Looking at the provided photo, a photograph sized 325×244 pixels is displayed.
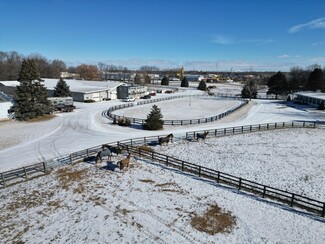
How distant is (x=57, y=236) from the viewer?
12.4 m

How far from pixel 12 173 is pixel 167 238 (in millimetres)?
13380

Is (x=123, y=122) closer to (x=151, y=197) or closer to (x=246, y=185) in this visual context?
(x=151, y=197)

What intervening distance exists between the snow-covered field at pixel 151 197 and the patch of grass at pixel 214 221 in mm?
279

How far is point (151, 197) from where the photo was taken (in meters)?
16.2

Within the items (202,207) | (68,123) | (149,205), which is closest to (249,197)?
(202,207)

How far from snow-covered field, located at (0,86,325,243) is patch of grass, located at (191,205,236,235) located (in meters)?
0.28

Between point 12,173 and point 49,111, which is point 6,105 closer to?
point 49,111

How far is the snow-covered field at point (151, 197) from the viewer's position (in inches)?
496

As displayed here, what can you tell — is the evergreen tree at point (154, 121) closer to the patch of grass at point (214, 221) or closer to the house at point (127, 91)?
the patch of grass at point (214, 221)

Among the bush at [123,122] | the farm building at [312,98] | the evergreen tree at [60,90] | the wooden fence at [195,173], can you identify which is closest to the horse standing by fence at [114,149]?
the wooden fence at [195,173]

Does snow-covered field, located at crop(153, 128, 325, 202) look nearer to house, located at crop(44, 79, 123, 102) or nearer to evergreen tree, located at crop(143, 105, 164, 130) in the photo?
evergreen tree, located at crop(143, 105, 164, 130)

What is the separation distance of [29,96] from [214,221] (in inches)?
1496

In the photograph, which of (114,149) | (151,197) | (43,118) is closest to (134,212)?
(151,197)

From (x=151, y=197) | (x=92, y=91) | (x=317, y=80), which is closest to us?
(x=151, y=197)
